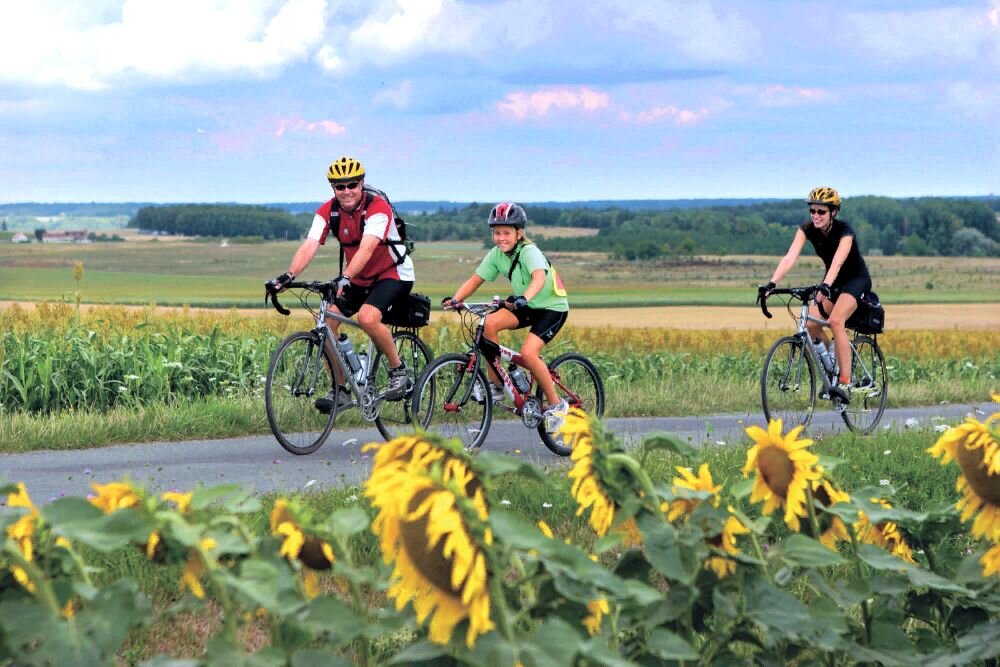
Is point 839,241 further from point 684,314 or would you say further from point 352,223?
point 684,314

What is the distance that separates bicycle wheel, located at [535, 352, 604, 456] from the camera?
10.6 m

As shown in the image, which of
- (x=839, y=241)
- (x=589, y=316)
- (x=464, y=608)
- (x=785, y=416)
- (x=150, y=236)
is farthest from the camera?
(x=150, y=236)

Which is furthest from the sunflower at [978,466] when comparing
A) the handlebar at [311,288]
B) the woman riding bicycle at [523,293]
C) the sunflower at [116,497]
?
the handlebar at [311,288]

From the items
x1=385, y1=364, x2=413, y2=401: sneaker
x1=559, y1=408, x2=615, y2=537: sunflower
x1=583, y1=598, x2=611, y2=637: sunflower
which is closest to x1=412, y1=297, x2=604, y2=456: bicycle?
x1=385, y1=364, x2=413, y2=401: sneaker

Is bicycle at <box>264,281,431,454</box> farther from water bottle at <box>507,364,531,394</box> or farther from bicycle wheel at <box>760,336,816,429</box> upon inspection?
bicycle wheel at <box>760,336,816,429</box>

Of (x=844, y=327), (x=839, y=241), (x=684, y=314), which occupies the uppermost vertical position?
(x=839, y=241)

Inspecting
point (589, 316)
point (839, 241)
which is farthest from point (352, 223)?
point (589, 316)

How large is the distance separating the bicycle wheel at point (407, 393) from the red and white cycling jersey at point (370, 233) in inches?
25.5

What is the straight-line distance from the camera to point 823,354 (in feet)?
40.3

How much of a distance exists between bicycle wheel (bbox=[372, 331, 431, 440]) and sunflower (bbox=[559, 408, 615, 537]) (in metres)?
7.84

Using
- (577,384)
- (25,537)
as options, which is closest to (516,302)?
(577,384)

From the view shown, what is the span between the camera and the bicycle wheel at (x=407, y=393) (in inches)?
426

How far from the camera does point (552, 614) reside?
8.55 feet

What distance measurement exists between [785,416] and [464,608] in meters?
10.6
